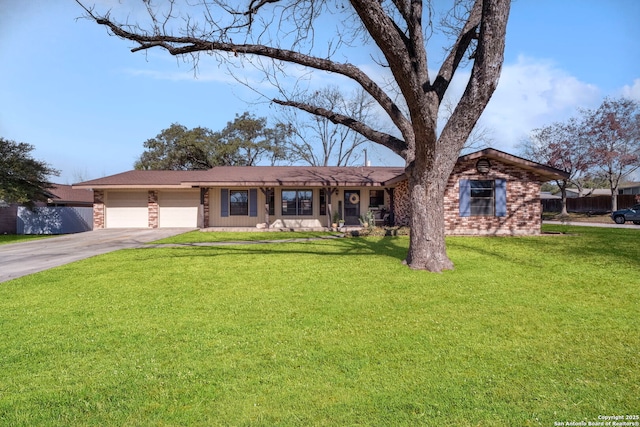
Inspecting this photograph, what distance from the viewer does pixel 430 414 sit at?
2.34 meters

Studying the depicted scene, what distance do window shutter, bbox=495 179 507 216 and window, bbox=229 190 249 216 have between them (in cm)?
1226

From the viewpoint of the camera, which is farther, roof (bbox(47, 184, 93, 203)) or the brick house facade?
roof (bbox(47, 184, 93, 203))

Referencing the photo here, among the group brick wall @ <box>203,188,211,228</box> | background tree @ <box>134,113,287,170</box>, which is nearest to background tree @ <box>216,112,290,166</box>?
background tree @ <box>134,113,287,170</box>

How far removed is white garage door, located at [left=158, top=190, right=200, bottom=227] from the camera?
19.8 meters

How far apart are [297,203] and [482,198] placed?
9.19m

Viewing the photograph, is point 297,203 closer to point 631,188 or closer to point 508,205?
point 508,205

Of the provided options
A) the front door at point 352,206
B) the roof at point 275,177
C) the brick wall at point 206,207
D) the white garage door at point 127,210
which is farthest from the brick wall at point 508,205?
the white garage door at point 127,210

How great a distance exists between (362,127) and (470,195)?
29.1ft

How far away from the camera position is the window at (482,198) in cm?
1469

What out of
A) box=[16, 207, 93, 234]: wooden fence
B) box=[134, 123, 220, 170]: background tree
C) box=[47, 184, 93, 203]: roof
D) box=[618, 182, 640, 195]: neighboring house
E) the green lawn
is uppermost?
box=[134, 123, 220, 170]: background tree

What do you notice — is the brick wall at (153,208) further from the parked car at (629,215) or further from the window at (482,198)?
the parked car at (629,215)

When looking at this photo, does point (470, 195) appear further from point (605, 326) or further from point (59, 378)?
point (59, 378)

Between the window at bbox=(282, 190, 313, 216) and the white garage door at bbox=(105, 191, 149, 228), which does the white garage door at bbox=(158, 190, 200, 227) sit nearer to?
the white garage door at bbox=(105, 191, 149, 228)

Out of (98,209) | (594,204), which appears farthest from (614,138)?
(98,209)
